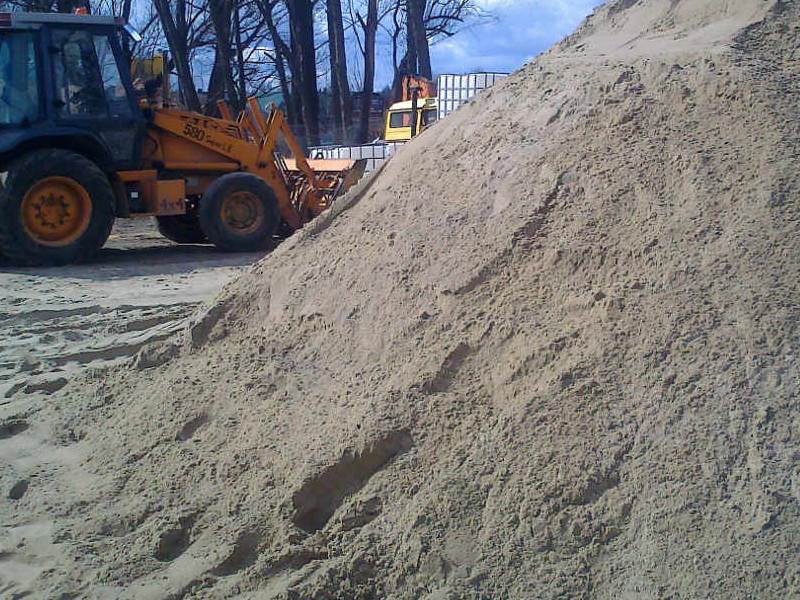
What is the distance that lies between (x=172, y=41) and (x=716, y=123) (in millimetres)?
16943

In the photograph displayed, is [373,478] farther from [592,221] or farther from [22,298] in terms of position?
[22,298]

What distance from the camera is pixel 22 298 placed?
6.86 metres

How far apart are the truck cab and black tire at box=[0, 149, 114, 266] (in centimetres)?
846

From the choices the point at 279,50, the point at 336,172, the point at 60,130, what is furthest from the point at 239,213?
the point at 279,50

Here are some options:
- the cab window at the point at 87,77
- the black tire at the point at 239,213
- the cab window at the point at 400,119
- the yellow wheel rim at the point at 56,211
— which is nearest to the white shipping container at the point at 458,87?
the cab window at the point at 400,119

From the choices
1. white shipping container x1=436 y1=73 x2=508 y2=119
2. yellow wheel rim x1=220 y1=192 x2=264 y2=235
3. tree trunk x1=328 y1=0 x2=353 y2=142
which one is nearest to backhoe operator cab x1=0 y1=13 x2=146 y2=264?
yellow wheel rim x1=220 y1=192 x2=264 y2=235

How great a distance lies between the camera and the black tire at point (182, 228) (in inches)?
416

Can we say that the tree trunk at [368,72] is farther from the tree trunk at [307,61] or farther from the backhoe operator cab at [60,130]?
the backhoe operator cab at [60,130]

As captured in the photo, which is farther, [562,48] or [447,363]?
[562,48]

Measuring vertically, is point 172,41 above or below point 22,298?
above

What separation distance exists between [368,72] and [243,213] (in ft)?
47.6

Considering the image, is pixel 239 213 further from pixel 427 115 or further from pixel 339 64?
pixel 339 64

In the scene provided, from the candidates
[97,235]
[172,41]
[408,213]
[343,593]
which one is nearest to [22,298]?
[97,235]

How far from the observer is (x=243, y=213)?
391 inches
